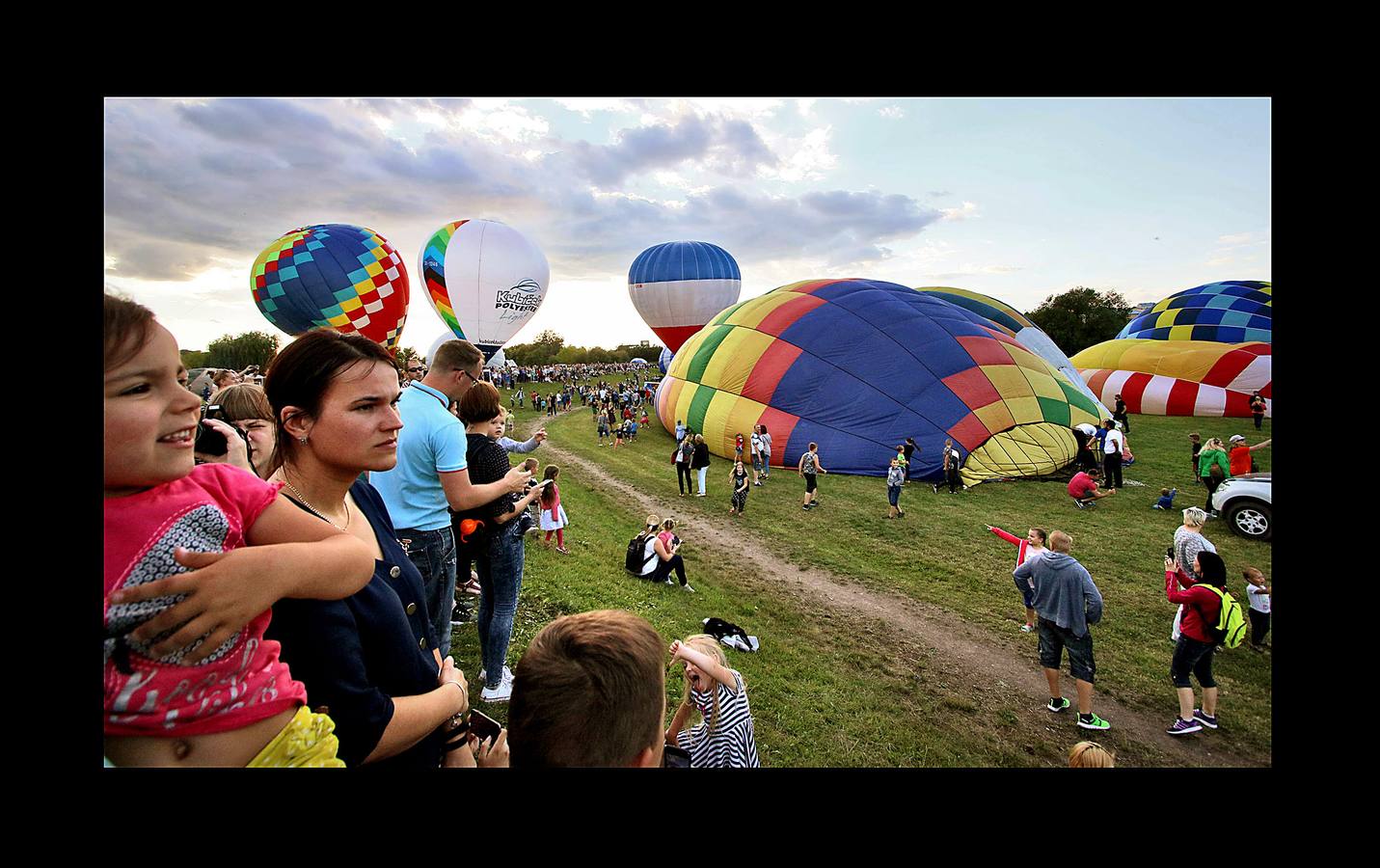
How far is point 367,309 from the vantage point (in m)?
12.1

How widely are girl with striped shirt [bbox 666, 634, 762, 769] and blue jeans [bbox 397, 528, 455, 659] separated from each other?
1110 millimetres

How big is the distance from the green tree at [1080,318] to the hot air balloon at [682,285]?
2368 cm

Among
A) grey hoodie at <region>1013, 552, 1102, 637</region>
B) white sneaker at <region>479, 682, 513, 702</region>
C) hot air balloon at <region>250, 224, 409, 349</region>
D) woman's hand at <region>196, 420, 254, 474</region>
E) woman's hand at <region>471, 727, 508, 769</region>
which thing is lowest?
white sneaker at <region>479, 682, 513, 702</region>

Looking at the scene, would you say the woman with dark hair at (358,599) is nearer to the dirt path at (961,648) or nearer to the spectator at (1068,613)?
the spectator at (1068,613)

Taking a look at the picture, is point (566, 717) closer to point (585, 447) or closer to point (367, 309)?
point (367, 309)

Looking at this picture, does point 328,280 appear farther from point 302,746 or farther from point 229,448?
point 302,746

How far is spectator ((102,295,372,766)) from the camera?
766 millimetres

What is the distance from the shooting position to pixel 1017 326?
18.0 metres

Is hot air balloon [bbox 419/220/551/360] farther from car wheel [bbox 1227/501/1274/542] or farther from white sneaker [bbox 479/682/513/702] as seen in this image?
car wheel [bbox 1227/501/1274/542]

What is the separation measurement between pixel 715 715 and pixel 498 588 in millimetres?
1524

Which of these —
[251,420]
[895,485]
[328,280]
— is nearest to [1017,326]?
[895,485]

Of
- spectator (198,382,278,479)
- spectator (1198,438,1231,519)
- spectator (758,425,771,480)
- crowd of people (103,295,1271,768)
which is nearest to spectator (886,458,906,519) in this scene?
spectator (758,425,771,480)

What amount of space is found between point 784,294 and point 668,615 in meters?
10.7
